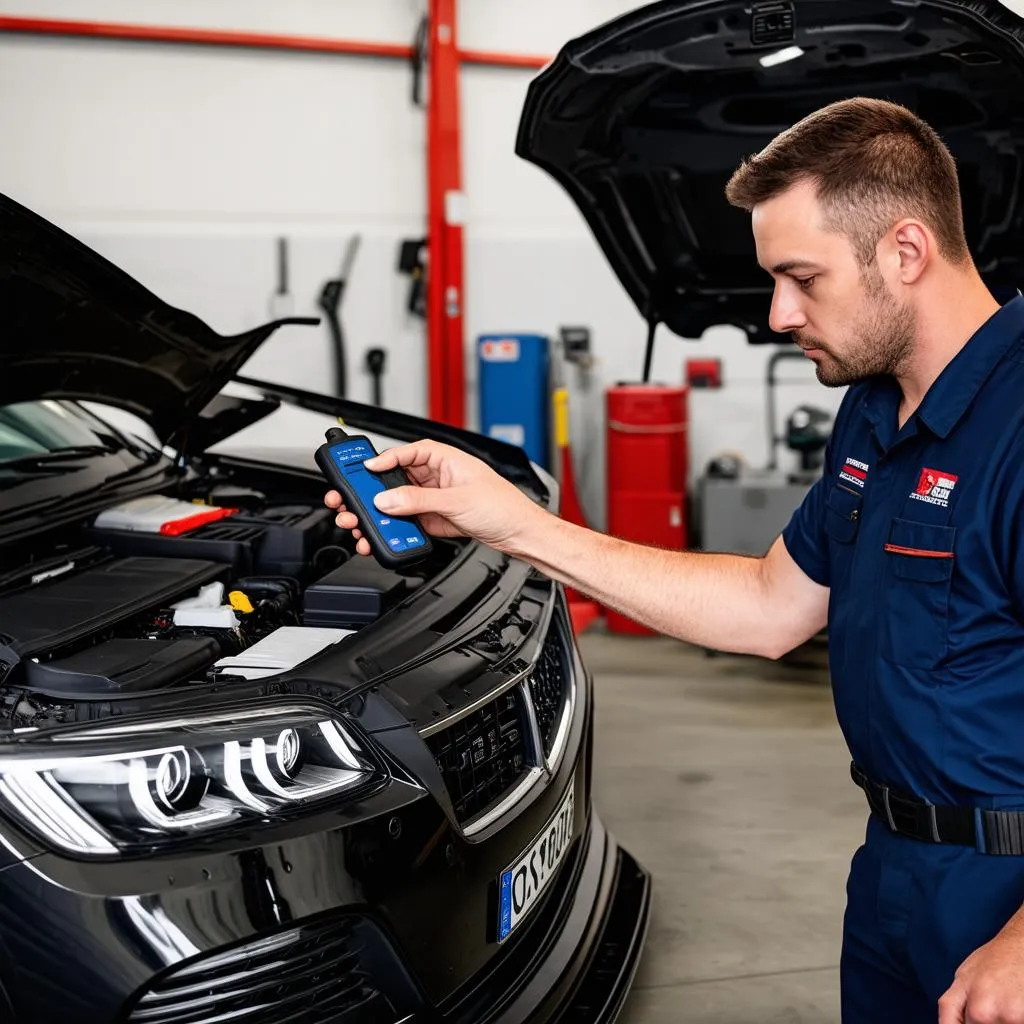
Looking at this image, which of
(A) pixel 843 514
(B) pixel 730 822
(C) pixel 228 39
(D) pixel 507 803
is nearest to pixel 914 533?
(A) pixel 843 514

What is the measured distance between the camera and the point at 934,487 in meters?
1.26

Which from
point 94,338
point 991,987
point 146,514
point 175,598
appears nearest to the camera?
point 991,987

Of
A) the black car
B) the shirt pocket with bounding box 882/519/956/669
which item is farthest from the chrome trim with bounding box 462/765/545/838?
the shirt pocket with bounding box 882/519/956/669

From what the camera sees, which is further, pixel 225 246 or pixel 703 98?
pixel 225 246

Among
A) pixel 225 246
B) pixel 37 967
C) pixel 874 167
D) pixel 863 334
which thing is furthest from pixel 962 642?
pixel 225 246

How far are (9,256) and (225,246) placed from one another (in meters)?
3.98

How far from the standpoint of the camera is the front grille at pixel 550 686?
1.77 m

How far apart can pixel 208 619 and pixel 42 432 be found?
881 mm

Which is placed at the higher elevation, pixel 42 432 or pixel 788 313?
pixel 788 313

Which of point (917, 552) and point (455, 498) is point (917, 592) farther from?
point (455, 498)

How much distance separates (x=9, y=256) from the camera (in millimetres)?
1655

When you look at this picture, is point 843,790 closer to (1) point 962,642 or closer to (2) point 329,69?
(1) point 962,642

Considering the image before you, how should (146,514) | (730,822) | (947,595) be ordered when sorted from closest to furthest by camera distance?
(947,595)
(146,514)
(730,822)

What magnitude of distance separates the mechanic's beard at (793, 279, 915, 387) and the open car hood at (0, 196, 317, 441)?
1.10 m
